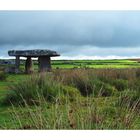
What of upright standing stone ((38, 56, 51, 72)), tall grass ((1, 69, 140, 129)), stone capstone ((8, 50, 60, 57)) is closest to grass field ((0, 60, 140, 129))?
tall grass ((1, 69, 140, 129))

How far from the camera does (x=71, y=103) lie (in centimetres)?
752

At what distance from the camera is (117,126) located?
4.47 meters

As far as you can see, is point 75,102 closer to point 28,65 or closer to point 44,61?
point 28,65

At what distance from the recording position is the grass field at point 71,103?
4.51m

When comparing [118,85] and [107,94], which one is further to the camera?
[118,85]

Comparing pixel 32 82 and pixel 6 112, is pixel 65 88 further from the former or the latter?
pixel 6 112

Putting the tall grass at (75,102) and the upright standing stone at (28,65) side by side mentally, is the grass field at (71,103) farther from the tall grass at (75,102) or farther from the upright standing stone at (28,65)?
the upright standing stone at (28,65)

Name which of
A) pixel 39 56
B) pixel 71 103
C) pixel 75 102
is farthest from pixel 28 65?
pixel 75 102

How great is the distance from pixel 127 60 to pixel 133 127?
116 feet

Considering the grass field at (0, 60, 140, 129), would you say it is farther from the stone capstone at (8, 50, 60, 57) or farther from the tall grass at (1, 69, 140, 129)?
the stone capstone at (8, 50, 60, 57)

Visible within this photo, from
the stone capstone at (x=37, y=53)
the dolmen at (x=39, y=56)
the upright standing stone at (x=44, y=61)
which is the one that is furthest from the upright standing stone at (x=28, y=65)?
the upright standing stone at (x=44, y=61)

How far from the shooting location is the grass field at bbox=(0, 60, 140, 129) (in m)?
4.51

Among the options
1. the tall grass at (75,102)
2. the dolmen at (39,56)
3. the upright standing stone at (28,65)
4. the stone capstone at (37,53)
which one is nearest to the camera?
the tall grass at (75,102)

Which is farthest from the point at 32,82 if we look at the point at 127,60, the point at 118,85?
the point at 127,60
